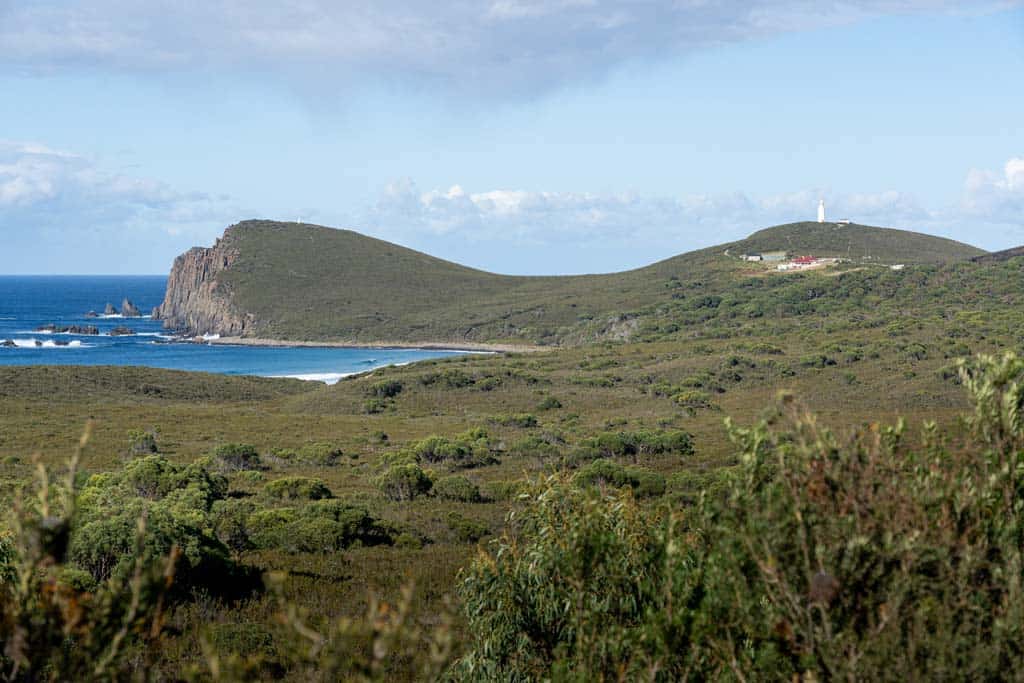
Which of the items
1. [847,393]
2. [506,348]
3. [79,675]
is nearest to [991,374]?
[79,675]

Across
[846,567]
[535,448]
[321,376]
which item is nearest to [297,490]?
[535,448]

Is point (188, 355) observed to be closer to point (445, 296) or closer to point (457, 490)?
point (445, 296)

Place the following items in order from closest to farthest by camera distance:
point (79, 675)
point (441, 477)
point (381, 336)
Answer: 1. point (79, 675)
2. point (441, 477)
3. point (381, 336)

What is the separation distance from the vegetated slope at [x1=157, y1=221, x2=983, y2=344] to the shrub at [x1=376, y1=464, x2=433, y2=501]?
10316cm

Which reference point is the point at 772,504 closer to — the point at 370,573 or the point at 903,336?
the point at 370,573

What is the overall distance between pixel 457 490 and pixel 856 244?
510 feet

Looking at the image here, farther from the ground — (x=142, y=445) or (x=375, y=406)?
(x=142, y=445)

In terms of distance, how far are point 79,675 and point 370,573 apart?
15.6 metres

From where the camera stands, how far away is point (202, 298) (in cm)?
18488

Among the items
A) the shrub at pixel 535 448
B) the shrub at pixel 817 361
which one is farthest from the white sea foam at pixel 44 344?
the shrub at pixel 535 448

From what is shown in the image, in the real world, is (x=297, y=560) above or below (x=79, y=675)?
below

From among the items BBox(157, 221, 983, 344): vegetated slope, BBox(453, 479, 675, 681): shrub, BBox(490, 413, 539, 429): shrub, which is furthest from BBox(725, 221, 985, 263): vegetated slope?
BBox(453, 479, 675, 681): shrub

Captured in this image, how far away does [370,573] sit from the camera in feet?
66.7

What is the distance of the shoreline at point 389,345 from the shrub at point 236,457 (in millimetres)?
97869
